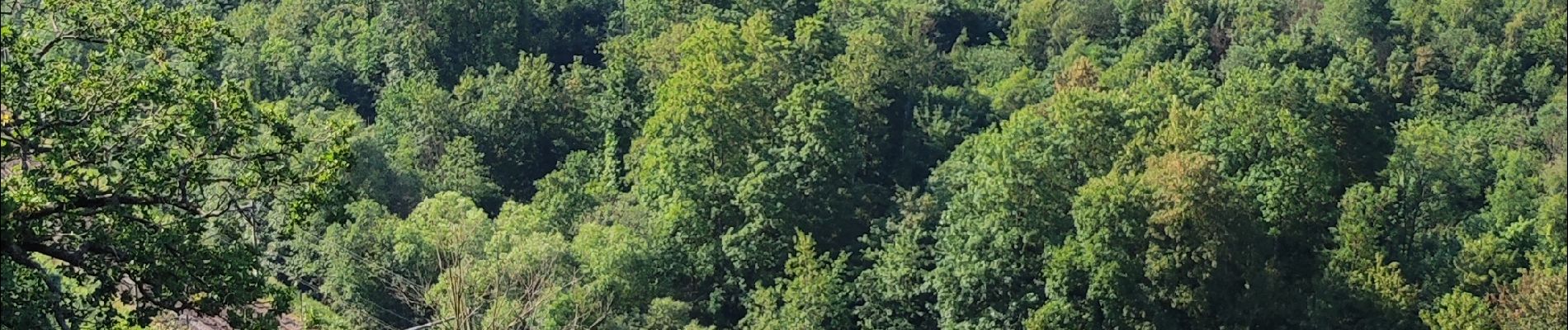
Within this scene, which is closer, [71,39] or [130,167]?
[130,167]

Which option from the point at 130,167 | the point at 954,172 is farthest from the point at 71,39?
the point at 954,172

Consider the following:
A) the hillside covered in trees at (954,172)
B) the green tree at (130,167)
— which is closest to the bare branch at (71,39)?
the green tree at (130,167)

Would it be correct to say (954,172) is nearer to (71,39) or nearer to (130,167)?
(71,39)

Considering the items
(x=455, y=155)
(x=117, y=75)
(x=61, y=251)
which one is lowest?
(x=455, y=155)

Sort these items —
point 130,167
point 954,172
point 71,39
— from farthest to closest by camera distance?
point 954,172
point 71,39
point 130,167

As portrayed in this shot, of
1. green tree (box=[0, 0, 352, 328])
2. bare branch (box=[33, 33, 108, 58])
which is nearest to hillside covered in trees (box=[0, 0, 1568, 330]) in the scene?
green tree (box=[0, 0, 352, 328])

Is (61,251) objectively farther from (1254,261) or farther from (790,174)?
(790,174)

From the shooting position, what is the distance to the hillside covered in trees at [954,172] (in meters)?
55.5

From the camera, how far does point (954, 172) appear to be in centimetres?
6494

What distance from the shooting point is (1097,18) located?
83.2 metres

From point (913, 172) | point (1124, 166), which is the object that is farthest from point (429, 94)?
point (1124, 166)

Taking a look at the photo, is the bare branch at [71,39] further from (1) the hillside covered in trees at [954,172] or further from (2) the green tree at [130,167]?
(1) the hillside covered in trees at [954,172]

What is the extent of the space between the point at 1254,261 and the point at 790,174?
15184 mm

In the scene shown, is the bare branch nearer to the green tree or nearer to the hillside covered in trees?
the green tree
